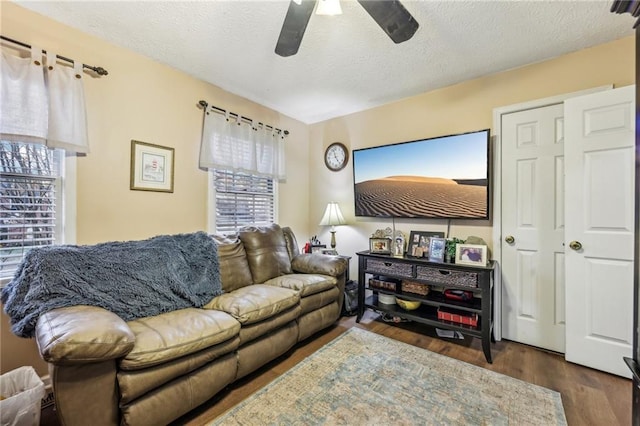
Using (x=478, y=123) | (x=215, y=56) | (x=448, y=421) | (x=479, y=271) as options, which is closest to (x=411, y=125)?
(x=478, y=123)

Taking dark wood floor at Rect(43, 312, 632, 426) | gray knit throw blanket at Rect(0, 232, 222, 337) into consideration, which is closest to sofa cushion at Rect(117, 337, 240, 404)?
dark wood floor at Rect(43, 312, 632, 426)

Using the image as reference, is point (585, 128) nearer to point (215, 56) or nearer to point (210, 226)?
point (215, 56)

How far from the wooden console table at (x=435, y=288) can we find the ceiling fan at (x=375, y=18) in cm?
184

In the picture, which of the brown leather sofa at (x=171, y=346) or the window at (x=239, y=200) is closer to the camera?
the brown leather sofa at (x=171, y=346)

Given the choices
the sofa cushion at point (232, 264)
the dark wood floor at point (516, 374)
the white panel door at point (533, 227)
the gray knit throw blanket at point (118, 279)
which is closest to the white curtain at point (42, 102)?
the gray knit throw blanket at point (118, 279)

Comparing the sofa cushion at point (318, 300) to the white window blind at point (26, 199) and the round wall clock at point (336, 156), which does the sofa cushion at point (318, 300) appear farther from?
the white window blind at point (26, 199)

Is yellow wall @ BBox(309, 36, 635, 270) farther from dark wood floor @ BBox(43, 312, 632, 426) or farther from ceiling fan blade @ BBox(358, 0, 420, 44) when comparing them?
ceiling fan blade @ BBox(358, 0, 420, 44)

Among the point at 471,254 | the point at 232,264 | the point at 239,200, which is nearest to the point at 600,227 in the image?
the point at 471,254

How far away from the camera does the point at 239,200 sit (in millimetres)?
3160

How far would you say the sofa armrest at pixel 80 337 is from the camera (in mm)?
1119

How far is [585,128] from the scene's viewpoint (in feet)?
6.78

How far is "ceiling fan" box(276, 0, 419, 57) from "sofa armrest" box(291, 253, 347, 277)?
6.36 ft

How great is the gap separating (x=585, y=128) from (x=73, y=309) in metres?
3.61

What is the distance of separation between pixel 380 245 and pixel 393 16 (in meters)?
2.09
